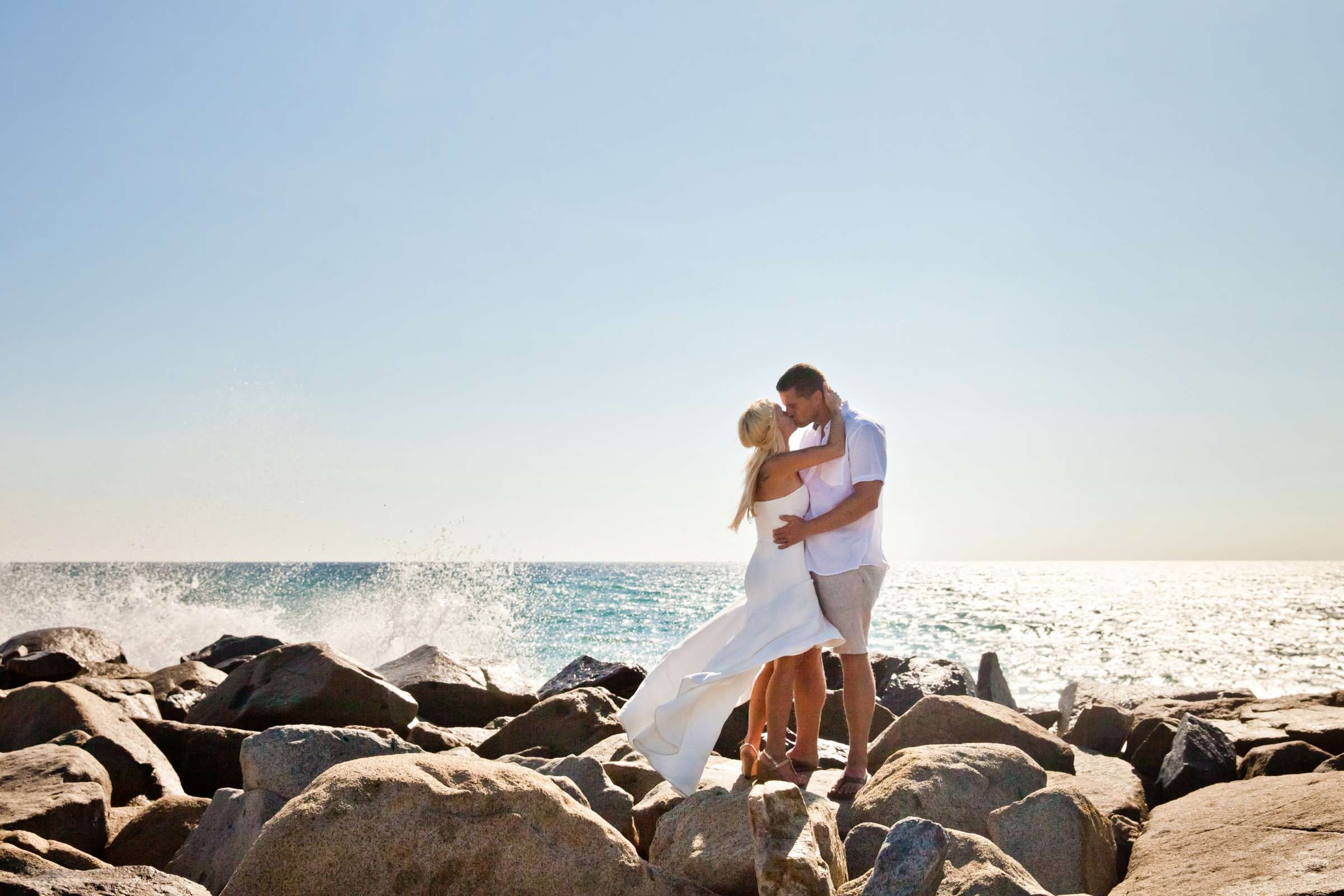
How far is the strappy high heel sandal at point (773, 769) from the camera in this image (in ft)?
15.6

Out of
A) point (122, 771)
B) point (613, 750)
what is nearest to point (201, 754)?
point (122, 771)

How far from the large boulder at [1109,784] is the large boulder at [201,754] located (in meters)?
5.02

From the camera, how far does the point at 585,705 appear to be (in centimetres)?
719

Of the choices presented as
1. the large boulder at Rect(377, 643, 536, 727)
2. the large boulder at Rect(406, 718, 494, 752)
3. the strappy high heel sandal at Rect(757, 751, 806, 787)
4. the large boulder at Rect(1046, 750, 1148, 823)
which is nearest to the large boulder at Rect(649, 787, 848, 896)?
the strappy high heel sandal at Rect(757, 751, 806, 787)

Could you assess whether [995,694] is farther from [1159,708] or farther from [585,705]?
[585,705]

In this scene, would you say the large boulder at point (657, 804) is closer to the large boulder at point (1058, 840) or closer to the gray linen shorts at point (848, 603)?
the gray linen shorts at point (848, 603)

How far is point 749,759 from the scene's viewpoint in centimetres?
487

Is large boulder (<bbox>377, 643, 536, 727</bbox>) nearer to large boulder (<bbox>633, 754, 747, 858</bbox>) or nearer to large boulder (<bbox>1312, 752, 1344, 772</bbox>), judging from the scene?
large boulder (<bbox>633, 754, 747, 858</bbox>)

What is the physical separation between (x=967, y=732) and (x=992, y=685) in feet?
19.0

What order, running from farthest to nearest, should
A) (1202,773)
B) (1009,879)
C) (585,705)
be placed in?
(585,705), (1202,773), (1009,879)

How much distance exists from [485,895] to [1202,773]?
4310 millimetres

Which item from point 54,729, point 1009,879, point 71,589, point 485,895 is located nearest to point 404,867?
point 485,895

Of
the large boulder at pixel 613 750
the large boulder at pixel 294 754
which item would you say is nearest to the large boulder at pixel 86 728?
the large boulder at pixel 294 754

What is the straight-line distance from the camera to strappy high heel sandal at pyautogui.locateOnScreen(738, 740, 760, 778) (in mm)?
4848
